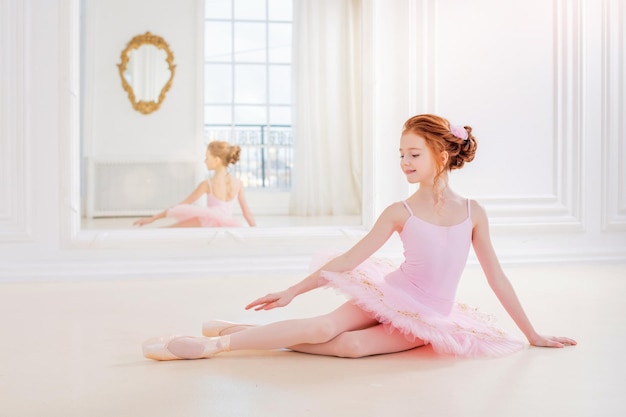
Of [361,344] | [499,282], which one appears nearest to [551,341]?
[499,282]

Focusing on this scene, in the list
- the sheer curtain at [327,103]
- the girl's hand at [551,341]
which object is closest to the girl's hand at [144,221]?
the sheer curtain at [327,103]

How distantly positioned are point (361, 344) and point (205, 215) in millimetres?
2053

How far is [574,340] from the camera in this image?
213 cm

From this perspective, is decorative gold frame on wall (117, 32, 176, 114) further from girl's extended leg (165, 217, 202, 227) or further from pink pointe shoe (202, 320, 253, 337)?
pink pointe shoe (202, 320, 253, 337)

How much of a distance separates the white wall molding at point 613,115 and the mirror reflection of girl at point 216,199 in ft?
6.33

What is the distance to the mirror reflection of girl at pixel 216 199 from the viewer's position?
384 centimetres

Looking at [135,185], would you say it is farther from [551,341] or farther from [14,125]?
[551,341]

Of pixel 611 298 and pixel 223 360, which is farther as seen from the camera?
pixel 611 298

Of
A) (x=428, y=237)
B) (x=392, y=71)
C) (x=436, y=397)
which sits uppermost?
(x=392, y=71)

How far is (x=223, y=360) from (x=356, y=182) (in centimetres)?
211

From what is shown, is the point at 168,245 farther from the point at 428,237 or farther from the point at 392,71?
the point at 428,237

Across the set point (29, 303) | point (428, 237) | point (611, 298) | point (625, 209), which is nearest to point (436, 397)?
point (428, 237)

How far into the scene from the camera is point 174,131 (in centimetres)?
388

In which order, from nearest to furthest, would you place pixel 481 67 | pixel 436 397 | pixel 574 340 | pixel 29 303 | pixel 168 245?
pixel 436 397 < pixel 574 340 < pixel 29 303 < pixel 168 245 < pixel 481 67
